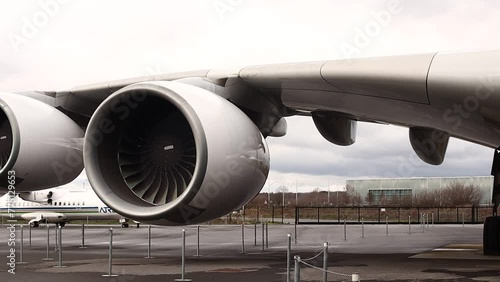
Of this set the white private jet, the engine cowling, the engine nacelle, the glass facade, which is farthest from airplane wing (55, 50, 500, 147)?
the glass facade

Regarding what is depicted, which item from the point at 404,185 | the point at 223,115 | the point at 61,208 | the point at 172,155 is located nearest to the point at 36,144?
the point at 172,155

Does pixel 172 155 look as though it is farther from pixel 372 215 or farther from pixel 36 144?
pixel 372 215

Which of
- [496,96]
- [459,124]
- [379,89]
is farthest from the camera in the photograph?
[459,124]

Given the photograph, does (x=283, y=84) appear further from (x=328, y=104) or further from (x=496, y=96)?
(x=496, y=96)

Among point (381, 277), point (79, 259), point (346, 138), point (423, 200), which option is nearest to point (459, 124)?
point (381, 277)

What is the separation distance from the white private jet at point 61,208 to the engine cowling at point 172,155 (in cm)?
3597

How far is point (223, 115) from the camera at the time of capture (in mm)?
10258

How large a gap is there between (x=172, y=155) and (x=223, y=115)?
4.68 feet

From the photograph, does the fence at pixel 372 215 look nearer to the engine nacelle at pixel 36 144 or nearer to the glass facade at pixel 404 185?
the glass facade at pixel 404 185

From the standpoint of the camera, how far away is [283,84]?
11.2 metres

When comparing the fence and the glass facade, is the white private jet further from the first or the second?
the glass facade

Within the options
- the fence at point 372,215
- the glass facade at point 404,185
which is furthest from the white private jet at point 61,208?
the glass facade at point 404,185

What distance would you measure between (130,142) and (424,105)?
15.4 ft

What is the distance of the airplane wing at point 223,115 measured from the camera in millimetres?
9359
